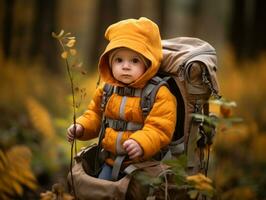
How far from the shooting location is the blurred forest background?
6246mm

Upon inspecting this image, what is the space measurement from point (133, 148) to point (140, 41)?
0.80 m

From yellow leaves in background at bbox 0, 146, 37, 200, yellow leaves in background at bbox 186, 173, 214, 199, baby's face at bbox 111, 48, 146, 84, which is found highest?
baby's face at bbox 111, 48, 146, 84

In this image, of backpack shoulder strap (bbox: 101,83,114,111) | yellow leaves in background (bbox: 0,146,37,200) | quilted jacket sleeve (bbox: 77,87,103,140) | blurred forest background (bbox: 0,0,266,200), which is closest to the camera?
backpack shoulder strap (bbox: 101,83,114,111)

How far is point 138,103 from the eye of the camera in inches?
175

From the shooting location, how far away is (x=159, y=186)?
4.24 metres

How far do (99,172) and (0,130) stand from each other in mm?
3703

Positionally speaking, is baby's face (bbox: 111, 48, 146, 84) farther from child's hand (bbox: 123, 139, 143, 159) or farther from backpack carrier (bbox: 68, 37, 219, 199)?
child's hand (bbox: 123, 139, 143, 159)

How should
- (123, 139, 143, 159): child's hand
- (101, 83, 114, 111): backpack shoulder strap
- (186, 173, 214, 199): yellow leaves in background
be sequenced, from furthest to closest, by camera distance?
(101, 83, 114, 111): backpack shoulder strap
(123, 139, 143, 159): child's hand
(186, 173, 214, 199): yellow leaves in background

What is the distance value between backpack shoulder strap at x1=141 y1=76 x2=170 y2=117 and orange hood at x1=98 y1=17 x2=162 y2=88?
44mm

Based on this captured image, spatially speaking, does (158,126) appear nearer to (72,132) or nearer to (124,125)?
(124,125)

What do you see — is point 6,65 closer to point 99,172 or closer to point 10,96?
Result: point 10,96

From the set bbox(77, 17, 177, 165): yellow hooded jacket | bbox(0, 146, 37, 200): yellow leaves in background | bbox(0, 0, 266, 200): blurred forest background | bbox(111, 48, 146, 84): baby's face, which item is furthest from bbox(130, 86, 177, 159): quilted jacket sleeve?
bbox(0, 146, 37, 200): yellow leaves in background

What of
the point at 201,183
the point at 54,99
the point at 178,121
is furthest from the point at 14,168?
the point at 54,99

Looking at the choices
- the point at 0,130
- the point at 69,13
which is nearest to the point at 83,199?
the point at 0,130
